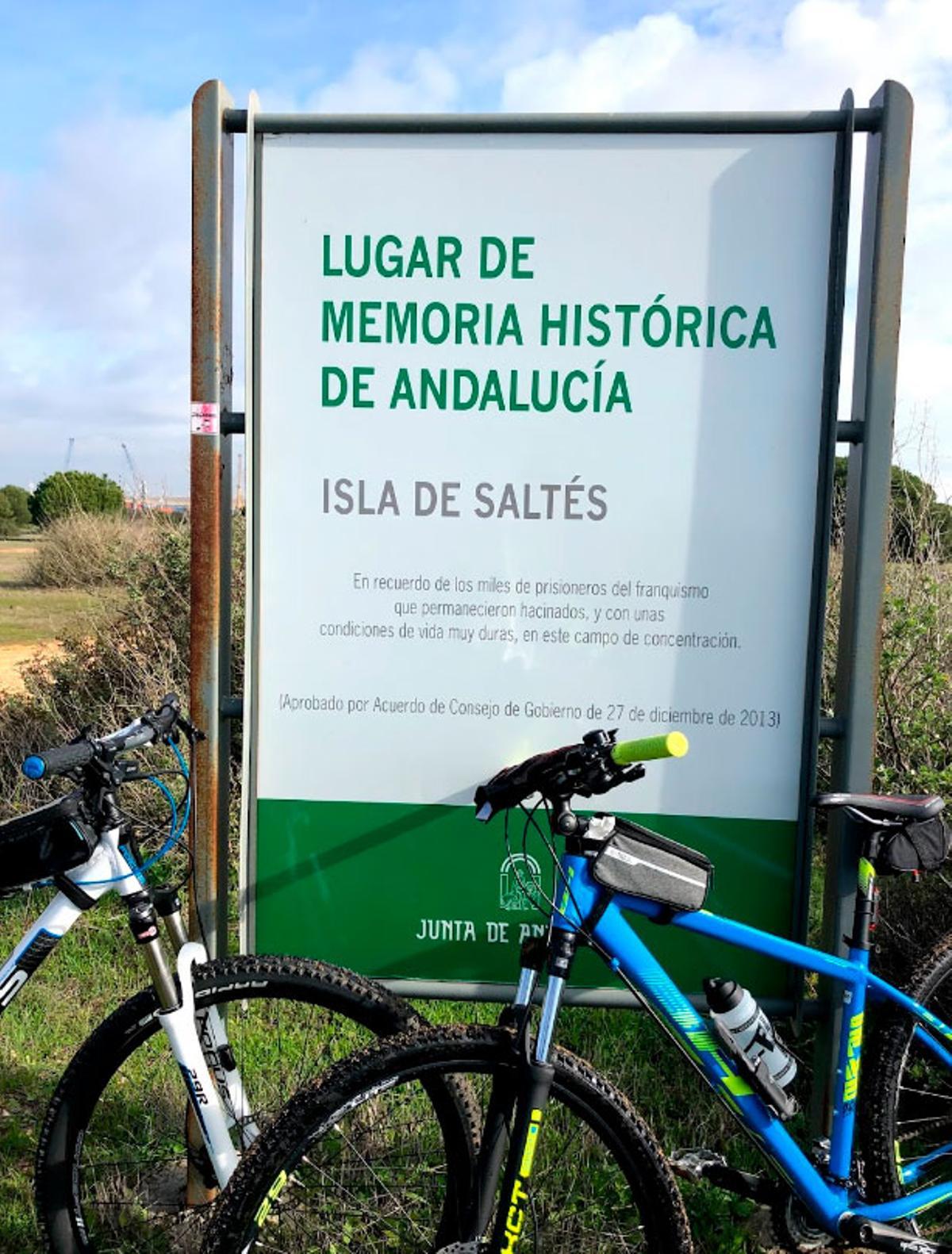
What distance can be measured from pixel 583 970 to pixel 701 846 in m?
0.44

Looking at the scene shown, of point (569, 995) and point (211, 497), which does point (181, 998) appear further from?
point (211, 497)

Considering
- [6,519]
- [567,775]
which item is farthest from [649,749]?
[6,519]

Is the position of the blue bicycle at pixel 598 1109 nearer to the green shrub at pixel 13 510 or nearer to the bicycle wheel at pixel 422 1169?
the bicycle wheel at pixel 422 1169

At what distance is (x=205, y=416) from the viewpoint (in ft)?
8.73

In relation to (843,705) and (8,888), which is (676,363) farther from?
(8,888)

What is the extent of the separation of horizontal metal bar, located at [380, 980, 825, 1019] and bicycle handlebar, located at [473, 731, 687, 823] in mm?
707

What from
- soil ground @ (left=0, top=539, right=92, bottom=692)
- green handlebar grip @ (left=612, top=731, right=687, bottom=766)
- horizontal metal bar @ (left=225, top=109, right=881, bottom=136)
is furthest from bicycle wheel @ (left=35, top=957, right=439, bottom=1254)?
soil ground @ (left=0, top=539, right=92, bottom=692)

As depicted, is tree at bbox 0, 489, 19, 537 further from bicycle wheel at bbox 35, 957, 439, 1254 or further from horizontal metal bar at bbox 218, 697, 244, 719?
horizontal metal bar at bbox 218, 697, 244, 719

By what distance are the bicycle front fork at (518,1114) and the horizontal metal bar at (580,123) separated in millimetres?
1860

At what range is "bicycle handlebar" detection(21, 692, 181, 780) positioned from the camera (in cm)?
216

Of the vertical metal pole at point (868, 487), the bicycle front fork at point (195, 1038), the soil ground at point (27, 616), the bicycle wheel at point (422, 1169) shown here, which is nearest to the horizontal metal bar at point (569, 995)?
the vertical metal pole at point (868, 487)

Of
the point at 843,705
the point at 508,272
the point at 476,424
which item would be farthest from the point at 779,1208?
the point at 508,272

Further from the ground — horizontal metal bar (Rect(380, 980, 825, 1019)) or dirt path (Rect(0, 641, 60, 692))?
horizontal metal bar (Rect(380, 980, 825, 1019))

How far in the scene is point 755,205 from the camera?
254cm
